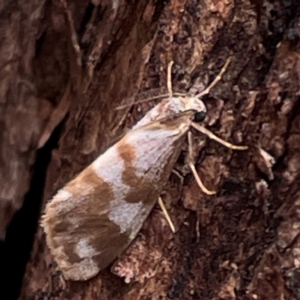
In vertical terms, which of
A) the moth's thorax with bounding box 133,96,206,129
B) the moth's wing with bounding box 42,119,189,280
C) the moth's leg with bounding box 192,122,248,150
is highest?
the moth's thorax with bounding box 133,96,206,129

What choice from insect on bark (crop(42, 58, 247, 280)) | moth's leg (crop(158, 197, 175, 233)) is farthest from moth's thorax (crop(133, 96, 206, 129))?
moth's leg (crop(158, 197, 175, 233))

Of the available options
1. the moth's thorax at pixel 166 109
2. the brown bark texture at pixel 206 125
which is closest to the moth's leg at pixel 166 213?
the brown bark texture at pixel 206 125

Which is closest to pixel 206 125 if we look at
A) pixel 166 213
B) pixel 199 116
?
pixel 199 116

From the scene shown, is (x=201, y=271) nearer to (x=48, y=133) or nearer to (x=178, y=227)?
(x=178, y=227)

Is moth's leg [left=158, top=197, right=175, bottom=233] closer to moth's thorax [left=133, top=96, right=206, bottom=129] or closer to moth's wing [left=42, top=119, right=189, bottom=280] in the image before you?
moth's wing [left=42, top=119, right=189, bottom=280]

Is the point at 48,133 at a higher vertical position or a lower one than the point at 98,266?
higher

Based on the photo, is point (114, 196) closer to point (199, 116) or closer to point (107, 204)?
point (107, 204)

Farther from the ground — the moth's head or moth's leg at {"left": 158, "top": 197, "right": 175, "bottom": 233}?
the moth's head

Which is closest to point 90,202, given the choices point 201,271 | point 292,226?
point 201,271
